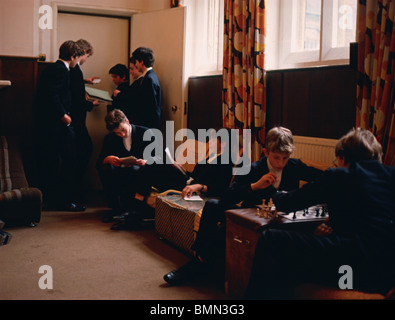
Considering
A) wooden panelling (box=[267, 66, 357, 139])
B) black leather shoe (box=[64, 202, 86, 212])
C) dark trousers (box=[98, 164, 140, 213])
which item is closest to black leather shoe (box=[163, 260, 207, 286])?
wooden panelling (box=[267, 66, 357, 139])

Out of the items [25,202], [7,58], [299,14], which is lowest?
[25,202]

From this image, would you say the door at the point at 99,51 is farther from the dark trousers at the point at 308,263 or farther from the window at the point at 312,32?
the dark trousers at the point at 308,263

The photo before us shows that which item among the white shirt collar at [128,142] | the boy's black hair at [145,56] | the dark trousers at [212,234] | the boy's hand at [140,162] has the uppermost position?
the boy's black hair at [145,56]

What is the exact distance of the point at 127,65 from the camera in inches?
236

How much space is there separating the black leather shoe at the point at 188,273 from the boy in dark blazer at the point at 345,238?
33.9 inches

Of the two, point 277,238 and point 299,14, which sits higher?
point 299,14

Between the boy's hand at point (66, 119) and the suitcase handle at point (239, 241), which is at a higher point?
the boy's hand at point (66, 119)

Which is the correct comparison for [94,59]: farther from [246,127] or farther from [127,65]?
[246,127]

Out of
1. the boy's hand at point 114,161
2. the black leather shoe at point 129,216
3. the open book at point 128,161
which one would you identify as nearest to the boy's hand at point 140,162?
the open book at point 128,161

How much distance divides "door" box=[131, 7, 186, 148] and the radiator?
1.98 m

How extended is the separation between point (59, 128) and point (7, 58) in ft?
2.88

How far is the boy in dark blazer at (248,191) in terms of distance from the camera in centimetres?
262
